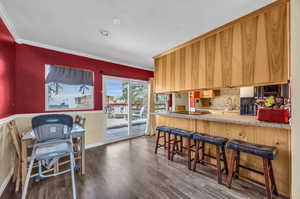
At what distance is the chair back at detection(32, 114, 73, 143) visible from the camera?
1584mm

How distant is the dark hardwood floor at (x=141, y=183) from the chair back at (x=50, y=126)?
2.65ft

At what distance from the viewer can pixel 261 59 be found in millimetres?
1878

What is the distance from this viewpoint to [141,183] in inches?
77.8

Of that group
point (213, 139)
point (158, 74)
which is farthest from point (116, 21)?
point (213, 139)

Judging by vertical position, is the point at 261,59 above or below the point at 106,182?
above

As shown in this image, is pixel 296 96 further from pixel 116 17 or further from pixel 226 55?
pixel 116 17

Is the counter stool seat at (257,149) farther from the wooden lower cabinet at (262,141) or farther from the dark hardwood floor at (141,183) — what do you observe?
the dark hardwood floor at (141,183)

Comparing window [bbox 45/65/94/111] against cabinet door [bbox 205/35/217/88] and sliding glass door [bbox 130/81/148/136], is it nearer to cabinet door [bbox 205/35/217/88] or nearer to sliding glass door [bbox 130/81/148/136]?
sliding glass door [bbox 130/81/148/136]

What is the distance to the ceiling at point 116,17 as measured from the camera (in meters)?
1.67

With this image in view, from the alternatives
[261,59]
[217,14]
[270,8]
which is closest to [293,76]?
[261,59]

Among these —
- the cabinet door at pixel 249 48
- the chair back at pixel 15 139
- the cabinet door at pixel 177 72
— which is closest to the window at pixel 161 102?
the cabinet door at pixel 177 72

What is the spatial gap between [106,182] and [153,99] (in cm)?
324

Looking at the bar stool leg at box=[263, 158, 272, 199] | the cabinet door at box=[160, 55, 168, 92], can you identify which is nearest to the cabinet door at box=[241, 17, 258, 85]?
the bar stool leg at box=[263, 158, 272, 199]

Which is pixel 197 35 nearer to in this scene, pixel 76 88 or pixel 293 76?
pixel 293 76
